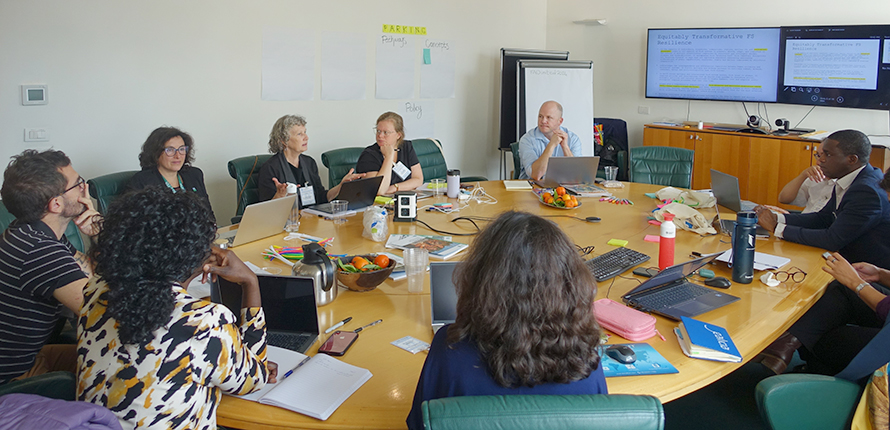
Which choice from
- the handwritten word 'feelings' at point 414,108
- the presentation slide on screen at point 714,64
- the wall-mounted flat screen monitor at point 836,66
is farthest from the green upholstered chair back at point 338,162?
the wall-mounted flat screen monitor at point 836,66

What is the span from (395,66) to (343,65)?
57 cm

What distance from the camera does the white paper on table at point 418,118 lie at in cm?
586

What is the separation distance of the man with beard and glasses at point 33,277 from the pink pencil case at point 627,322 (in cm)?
156

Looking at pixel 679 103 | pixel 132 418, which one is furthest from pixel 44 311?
pixel 679 103

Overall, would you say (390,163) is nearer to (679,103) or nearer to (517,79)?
(517,79)

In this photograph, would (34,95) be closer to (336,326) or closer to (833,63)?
(336,326)

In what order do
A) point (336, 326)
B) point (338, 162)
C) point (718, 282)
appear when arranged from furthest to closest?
point (338, 162) < point (718, 282) < point (336, 326)

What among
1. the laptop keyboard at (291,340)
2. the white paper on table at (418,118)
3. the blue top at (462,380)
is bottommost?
the laptop keyboard at (291,340)

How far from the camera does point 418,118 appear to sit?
19.7ft

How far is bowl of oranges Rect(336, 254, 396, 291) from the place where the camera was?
2.20 meters

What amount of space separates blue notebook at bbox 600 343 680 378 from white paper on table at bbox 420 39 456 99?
179 inches

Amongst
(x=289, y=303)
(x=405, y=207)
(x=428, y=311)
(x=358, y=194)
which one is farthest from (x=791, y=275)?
(x=358, y=194)

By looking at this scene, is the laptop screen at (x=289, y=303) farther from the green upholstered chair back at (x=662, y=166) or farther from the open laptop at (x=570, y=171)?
the green upholstered chair back at (x=662, y=166)

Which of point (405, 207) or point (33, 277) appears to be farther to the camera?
point (405, 207)
